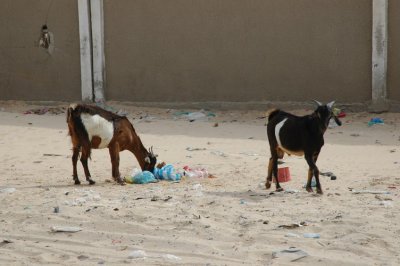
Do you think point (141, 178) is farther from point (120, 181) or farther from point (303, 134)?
point (303, 134)

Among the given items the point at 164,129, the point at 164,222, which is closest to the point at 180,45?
the point at 164,129

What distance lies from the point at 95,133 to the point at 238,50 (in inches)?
223

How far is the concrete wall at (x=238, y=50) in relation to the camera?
1423cm

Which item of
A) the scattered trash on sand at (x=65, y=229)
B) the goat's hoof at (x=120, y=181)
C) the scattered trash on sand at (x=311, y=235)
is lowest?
the goat's hoof at (x=120, y=181)

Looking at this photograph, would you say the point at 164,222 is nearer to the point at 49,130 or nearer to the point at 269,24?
the point at 49,130

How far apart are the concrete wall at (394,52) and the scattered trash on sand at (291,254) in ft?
26.2

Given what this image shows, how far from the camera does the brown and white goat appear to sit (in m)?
9.59

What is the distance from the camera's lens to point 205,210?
7.91 meters

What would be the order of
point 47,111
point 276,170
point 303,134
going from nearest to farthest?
→ point 303,134 → point 276,170 → point 47,111

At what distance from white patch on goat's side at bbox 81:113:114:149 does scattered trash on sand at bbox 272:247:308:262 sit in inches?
146

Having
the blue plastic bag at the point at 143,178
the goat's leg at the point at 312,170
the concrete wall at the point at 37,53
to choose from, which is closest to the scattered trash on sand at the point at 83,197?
the blue plastic bag at the point at 143,178

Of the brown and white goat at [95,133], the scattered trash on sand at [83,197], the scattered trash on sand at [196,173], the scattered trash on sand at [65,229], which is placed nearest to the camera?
the scattered trash on sand at [65,229]

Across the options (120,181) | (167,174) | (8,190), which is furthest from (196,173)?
(8,190)

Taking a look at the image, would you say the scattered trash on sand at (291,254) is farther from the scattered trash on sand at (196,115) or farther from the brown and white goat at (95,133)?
the scattered trash on sand at (196,115)
